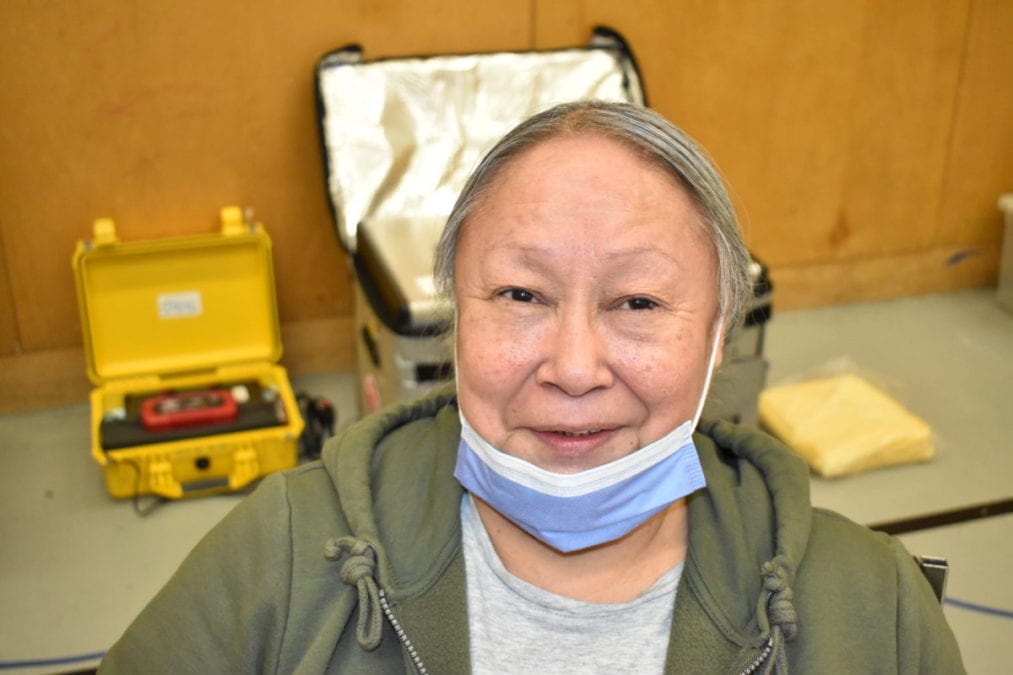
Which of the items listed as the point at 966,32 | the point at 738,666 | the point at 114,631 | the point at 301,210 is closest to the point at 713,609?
the point at 738,666

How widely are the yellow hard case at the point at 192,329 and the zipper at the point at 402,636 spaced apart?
1258 mm

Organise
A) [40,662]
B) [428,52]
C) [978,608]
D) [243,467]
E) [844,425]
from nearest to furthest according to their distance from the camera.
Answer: [40,662] → [978,608] → [243,467] → [844,425] → [428,52]

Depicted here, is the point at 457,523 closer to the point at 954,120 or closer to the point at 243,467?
the point at 243,467

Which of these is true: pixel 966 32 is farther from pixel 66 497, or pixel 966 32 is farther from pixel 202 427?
pixel 66 497

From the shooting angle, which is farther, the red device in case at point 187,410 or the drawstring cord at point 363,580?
the red device in case at point 187,410

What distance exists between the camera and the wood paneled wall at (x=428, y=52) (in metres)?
2.50

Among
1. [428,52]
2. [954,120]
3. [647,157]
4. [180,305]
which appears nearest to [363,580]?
[647,157]

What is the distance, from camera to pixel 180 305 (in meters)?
2.56

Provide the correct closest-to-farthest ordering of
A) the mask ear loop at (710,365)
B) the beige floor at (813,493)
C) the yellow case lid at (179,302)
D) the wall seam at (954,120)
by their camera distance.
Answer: the mask ear loop at (710,365) → the beige floor at (813,493) → the yellow case lid at (179,302) → the wall seam at (954,120)

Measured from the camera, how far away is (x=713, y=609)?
1.17m

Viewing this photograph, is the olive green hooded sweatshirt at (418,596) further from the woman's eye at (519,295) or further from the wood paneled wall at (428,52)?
the wood paneled wall at (428,52)

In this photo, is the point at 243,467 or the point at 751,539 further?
the point at 243,467

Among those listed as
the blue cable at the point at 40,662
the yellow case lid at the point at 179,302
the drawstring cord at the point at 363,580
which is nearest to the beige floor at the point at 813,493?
the blue cable at the point at 40,662

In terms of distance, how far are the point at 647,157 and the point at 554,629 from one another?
19.6 inches
